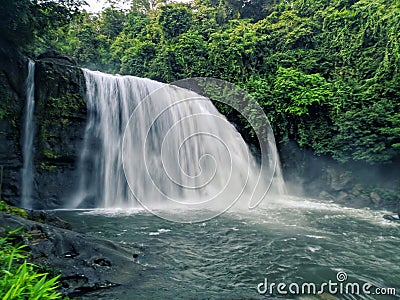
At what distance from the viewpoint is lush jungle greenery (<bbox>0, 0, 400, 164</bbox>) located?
11.2m

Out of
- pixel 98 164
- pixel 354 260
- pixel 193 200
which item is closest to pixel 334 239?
pixel 354 260

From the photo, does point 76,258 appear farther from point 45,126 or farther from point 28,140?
point 45,126

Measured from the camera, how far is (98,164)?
10.8 m

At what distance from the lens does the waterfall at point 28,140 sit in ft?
31.0

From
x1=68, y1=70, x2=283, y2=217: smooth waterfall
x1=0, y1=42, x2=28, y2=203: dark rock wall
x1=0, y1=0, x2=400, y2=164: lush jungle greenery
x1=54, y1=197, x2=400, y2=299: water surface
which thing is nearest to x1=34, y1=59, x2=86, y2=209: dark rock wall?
x1=68, y1=70, x2=283, y2=217: smooth waterfall

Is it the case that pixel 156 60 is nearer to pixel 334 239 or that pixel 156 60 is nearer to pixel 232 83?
pixel 232 83

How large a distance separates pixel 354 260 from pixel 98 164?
829cm

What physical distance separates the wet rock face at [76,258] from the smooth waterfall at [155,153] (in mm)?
5467

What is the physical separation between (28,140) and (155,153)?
13.8 feet

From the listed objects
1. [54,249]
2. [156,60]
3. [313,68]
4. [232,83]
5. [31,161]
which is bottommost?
[54,249]

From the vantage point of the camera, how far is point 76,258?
14.0 ft

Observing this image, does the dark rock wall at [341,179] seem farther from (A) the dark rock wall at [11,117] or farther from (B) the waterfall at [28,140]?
(A) the dark rock wall at [11,117]

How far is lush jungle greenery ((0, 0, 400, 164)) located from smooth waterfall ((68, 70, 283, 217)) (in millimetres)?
2538

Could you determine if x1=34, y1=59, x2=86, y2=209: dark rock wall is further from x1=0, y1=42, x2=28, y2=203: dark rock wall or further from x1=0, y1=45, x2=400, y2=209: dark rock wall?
x1=0, y1=42, x2=28, y2=203: dark rock wall
